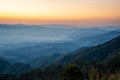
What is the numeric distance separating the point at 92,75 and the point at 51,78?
11050 cm

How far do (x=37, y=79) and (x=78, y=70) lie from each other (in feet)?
372

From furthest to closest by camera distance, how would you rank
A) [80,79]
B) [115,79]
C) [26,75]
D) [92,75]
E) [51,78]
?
[26,75]
[51,78]
[80,79]
[92,75]
[115,79]

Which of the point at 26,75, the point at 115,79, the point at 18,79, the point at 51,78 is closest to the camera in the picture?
the point at 115,79

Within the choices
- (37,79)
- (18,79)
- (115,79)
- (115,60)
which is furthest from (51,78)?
(115,79)

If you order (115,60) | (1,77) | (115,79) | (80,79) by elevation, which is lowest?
(1,77)

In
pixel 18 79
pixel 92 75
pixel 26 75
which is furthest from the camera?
pixel 26 75

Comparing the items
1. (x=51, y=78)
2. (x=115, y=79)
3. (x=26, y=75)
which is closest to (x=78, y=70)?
(x=115, y=79)

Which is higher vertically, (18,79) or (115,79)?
(115,79)

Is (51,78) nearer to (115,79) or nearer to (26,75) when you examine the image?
(26,75)

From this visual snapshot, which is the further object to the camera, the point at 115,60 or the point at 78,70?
the point at 115,60

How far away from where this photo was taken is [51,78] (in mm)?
145875

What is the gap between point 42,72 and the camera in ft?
559

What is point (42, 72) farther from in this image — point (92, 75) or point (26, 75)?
point (92, 75)

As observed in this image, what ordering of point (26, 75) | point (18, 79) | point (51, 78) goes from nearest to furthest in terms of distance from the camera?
point (51, 78) → point (18, 79) → point (26, 75)
